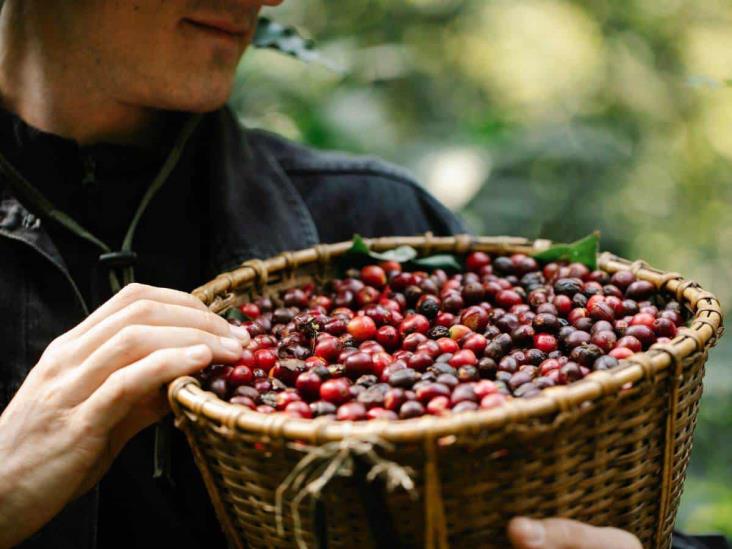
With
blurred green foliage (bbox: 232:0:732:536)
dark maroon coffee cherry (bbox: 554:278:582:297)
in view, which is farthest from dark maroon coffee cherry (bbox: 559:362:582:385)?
blurred green foliage (bbox: 232:0:732:536)

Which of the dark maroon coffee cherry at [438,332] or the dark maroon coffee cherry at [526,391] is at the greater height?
the dark maroon coffee cherry at [526,391]

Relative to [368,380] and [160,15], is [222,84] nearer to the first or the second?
[160,15]

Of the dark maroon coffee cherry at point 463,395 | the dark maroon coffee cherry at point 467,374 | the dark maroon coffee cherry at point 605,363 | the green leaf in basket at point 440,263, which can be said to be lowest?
the green leaf in basket at point 440,263

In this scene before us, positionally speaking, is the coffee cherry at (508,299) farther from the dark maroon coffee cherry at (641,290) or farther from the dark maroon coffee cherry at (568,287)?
the dark maroon coffee cherry at (641,290)

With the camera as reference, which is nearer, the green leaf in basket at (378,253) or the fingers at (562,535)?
the fingers at (562,535)

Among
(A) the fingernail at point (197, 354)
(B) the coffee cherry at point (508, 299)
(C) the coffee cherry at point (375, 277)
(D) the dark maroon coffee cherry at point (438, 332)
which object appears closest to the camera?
(A) the fingernail at point (197, 354)

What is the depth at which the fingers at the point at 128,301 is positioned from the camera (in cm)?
114

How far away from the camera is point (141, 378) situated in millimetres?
1038

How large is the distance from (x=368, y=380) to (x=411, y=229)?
1003 mm

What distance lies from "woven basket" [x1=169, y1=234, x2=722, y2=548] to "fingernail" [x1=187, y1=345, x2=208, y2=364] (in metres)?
0.04

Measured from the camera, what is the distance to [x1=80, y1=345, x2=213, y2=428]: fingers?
1040 millimetres

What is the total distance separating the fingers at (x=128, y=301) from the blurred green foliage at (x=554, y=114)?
98 centimetres

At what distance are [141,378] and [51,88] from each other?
92 cm

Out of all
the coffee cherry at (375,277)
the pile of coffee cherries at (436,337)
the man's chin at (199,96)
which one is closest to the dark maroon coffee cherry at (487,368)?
the pile of coffee cherries at (436,337)
